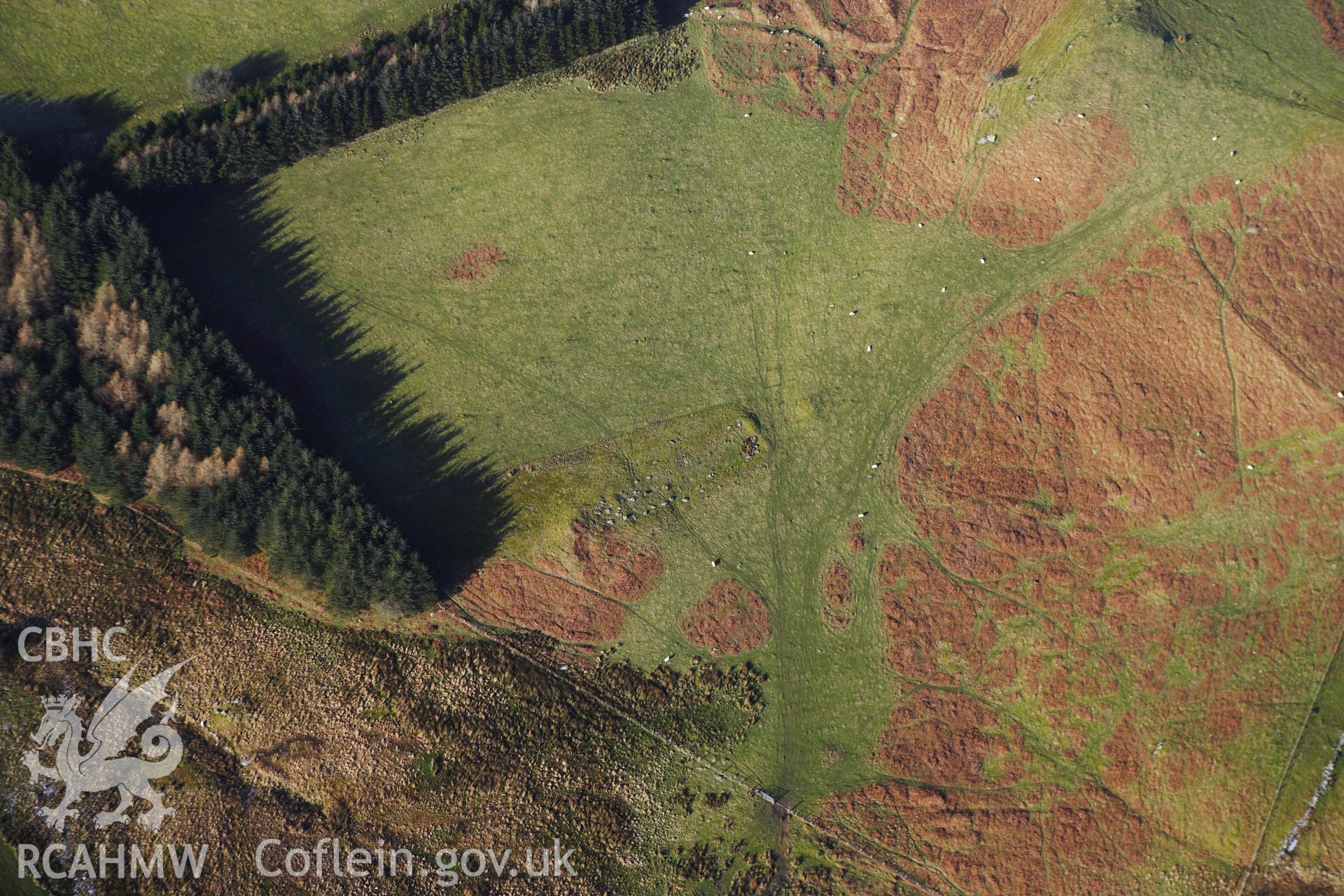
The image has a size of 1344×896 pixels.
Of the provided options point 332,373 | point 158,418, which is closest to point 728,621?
point 332,373

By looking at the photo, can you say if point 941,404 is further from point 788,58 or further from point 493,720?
point 493,720

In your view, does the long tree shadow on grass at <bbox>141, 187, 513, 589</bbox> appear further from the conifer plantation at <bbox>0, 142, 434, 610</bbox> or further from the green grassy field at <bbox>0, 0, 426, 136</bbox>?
the green grassy field at <bbox>0, 0, 426, 136</bbox>

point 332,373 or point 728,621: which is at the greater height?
point 332,373

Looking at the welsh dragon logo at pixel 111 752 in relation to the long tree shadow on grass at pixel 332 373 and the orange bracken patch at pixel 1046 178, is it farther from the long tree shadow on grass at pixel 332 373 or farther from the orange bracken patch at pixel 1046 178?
the orange bracken patch at pixel 1046 178

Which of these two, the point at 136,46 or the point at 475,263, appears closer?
the point at 475,263

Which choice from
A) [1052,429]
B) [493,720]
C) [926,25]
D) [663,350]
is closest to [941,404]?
[1052,429]

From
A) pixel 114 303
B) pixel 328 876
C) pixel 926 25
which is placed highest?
pixel 926 25

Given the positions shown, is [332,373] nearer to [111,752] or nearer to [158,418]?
[158,418]

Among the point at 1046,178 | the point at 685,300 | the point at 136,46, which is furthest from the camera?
the point at 136,46
